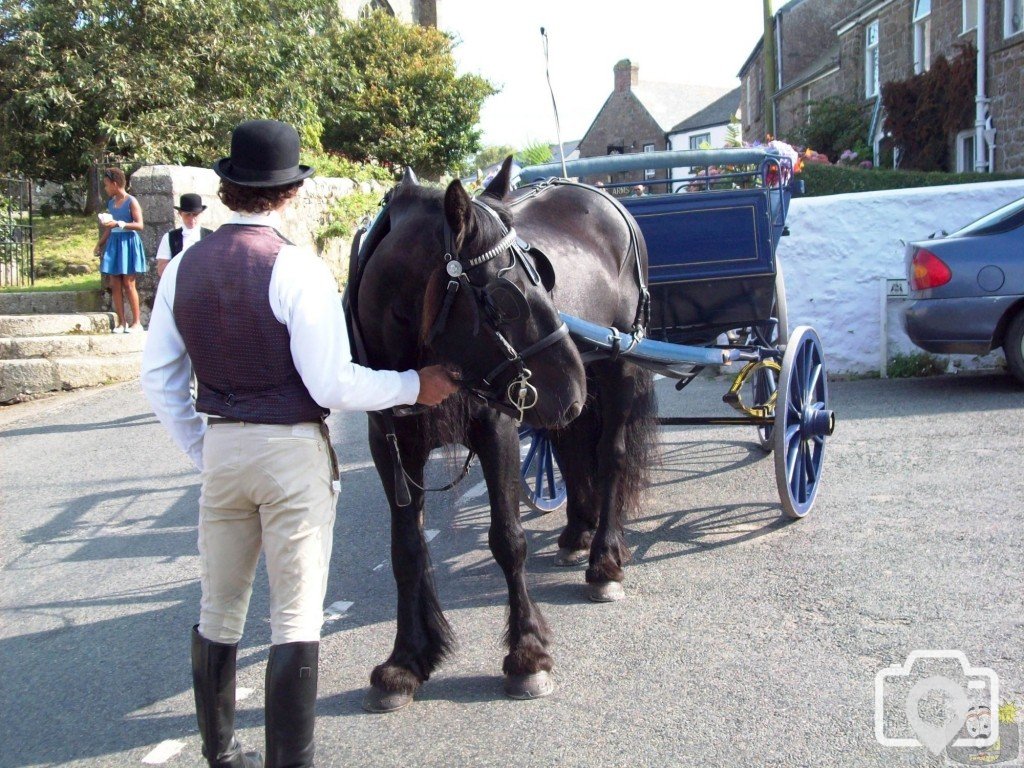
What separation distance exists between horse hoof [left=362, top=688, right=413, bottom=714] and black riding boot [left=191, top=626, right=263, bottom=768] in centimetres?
61

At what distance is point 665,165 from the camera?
6332 mm

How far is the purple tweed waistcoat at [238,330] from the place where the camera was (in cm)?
270

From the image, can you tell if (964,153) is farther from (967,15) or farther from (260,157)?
(260,157)

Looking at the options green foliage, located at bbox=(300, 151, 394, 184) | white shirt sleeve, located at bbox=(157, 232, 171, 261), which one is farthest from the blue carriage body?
green foliage, located at bbox=(300, 151, 394, 184)

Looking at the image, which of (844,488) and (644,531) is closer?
(644,531)

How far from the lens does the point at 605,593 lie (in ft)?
14.6

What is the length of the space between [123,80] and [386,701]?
39.4 feet

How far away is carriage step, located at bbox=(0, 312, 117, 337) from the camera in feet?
→ 34.0

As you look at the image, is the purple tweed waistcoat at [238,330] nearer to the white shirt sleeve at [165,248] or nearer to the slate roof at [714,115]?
the white shirt sleeve at [165,248]

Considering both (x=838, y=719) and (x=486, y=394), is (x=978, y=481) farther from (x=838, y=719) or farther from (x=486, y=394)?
(x=486, y=394)

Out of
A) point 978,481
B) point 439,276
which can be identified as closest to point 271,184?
point 439,276

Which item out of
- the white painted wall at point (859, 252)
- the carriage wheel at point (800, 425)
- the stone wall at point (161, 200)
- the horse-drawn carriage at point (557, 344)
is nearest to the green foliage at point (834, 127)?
the white painted wall at point (859, 252)

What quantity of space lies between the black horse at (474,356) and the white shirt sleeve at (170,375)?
2.04ft

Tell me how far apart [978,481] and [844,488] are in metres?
0.78
